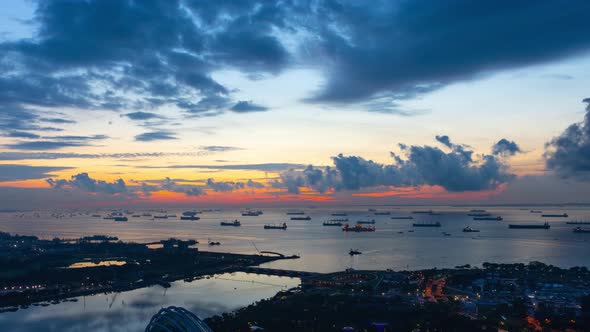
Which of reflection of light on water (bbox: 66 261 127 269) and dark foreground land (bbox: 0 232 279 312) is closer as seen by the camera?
dark foreground land (bbox: 0 232 279 312)

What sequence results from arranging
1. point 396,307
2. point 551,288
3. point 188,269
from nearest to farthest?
point 396,307
point 551,288
point 188,269

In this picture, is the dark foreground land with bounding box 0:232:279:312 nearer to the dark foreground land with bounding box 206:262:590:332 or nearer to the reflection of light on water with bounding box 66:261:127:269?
the reflection of light on water with bounding box 66:261:127:269

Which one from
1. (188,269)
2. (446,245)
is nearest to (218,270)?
(188,269)

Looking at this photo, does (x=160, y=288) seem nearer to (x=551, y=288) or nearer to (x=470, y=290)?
(x=470, y=290)

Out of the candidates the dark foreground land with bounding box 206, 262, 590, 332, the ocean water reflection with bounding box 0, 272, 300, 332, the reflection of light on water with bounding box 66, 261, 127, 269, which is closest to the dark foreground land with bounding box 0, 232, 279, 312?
the reflection of light on water with bounding box 66, 261, 127, 269

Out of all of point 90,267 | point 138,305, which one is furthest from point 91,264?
point 138,305

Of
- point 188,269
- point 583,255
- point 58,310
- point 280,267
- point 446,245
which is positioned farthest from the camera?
point 446,245

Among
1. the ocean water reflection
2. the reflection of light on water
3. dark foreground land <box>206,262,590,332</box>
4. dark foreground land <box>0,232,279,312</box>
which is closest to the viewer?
dark foreground land <box>206,262,590,332</box>
